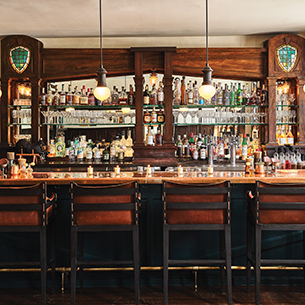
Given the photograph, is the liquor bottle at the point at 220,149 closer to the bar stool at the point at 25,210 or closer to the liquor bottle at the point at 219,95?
the liquor bottle at the point at 219,95

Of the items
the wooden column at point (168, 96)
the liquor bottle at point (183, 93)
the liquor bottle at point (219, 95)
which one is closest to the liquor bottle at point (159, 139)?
the wooden column at point (168, 96)

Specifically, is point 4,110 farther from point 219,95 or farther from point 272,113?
point 272,113

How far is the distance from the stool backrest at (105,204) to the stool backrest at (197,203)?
0.26 m

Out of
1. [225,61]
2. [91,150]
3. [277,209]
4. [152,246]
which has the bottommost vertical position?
[152,246]

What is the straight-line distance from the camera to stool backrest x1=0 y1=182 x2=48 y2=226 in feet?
8.37

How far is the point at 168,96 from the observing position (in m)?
5.19

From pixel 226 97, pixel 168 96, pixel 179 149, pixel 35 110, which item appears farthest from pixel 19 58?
pixel 226 97

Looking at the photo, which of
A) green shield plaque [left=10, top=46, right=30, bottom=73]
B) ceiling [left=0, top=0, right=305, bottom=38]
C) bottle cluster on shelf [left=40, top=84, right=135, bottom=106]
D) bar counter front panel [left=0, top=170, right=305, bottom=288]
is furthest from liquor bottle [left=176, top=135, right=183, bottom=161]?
green shield plaque [left=10, top=46, right=30, bottom=73]

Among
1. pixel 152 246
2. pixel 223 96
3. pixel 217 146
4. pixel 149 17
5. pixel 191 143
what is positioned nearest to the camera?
pixel 152 246

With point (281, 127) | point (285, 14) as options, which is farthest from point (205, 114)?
point (285, 14)

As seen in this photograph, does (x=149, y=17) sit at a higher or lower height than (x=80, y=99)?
higher

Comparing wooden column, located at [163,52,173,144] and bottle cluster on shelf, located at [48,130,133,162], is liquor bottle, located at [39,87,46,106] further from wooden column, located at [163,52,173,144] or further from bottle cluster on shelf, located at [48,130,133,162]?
wooden column, located at [163,52,173,144]

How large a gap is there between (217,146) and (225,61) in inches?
53.1

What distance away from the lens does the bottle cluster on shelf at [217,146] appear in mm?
5402
